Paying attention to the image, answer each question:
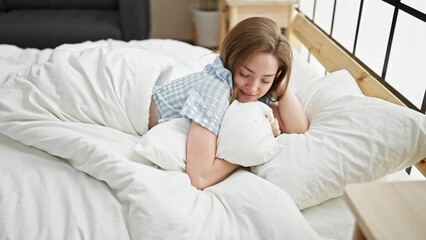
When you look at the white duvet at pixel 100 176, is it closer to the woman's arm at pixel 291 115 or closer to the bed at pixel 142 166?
the bed at pixel 142 166

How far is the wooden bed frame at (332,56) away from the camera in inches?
54.1

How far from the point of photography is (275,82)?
128cm

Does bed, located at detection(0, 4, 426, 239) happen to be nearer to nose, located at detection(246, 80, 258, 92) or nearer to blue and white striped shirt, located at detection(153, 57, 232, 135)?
blue and white striped shirt, located at detection(153, 57, 232, 135)

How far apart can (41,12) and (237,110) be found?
223cm

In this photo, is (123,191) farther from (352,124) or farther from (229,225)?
(352,124)

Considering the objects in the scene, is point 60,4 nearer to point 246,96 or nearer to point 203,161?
point 246,96

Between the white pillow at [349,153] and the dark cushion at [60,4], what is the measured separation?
2.24 meters

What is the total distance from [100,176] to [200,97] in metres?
0.34

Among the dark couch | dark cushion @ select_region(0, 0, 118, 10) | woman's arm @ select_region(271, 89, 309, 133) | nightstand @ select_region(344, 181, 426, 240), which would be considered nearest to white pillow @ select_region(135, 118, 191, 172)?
woman's arm @ select_region(271, 89, 309, 133)

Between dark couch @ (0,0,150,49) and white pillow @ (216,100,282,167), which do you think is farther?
dark couch @ (0,0,150,49)

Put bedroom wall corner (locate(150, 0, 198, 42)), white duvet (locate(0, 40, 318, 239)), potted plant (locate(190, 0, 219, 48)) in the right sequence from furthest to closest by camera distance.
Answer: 1. bedroom wall corner (locate(150, 0, 198, 42))
2. potted plant (locate(190, 0, 219, 48))
3. white duvet (locate(0, 40, 318, 239))

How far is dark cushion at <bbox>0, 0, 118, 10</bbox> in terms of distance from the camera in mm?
2914

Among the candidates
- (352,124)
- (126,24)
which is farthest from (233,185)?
(126,24)

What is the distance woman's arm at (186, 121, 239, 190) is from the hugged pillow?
2cm
